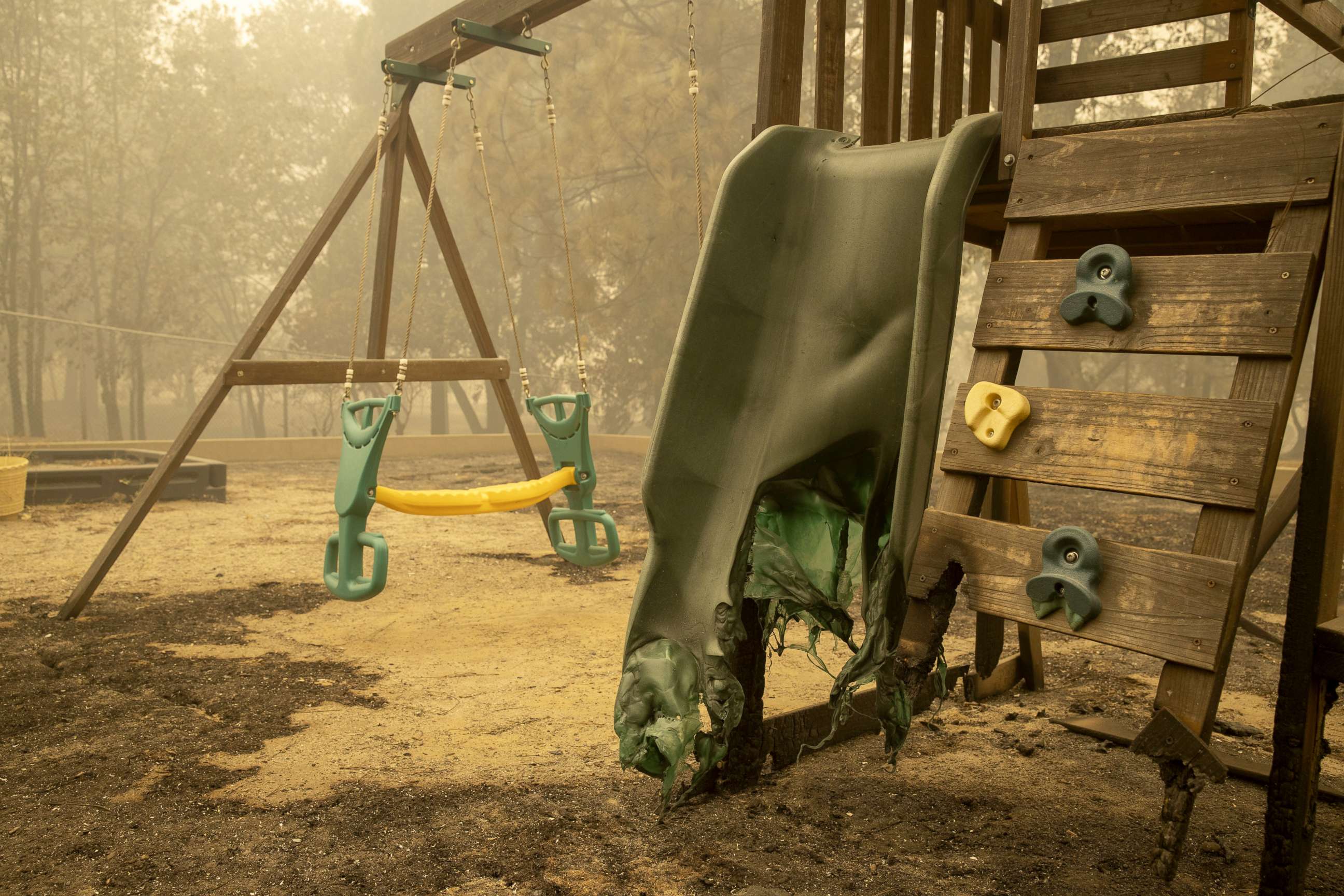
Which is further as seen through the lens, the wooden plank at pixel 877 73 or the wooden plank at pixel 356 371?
the wooden plank at pixel 356 371

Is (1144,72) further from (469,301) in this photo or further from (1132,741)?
(469,301)

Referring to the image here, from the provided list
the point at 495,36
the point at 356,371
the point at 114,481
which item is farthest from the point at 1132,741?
the point at 114,481

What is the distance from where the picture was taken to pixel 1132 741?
2.23 m

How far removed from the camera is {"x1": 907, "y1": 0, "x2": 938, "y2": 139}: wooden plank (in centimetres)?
245

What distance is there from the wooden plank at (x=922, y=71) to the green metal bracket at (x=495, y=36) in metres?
1.86

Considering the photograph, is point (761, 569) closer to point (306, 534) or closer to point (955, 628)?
point (955, 628)

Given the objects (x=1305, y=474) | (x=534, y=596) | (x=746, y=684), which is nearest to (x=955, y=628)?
(x=534, y=596)

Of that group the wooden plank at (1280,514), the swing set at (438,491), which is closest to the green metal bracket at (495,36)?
the swing set at (438,491)

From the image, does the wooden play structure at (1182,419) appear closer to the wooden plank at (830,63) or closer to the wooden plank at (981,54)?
the wooden plank at (830,63)

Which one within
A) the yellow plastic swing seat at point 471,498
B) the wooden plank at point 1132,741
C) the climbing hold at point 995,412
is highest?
the climbing hold at point 995,412

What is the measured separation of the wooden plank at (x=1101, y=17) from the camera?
2.84 metres

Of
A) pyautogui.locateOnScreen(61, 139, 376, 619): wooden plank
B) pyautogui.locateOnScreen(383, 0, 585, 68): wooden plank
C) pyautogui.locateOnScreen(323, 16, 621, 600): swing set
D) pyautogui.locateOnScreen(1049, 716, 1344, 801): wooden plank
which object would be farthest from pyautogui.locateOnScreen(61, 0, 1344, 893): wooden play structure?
pyautogui.locateOnScreen(61, 139, 376, 619): wooden plank

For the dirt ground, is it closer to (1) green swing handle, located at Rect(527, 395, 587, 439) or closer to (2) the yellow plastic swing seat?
(2) the yellow plastic swing seat

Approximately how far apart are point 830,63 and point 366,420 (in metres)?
2.04
